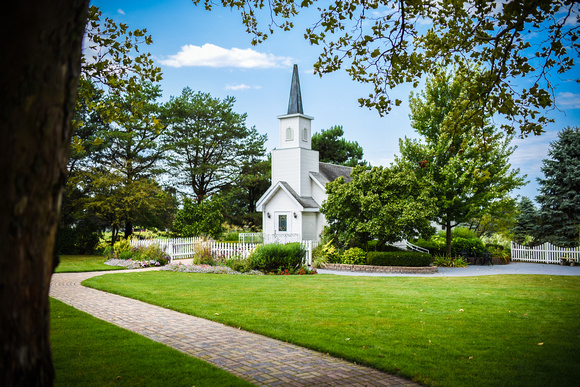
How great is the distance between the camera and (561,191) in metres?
26.7

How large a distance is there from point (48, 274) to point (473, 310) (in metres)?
8.66

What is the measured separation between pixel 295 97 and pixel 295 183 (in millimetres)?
6311

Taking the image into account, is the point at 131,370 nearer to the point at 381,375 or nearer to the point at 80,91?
the point at 381,375

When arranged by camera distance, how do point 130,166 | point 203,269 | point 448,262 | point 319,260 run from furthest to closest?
point 130,166 < point 448,262 < point 319,260 < point 203,269

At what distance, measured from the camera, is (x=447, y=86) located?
2447 centimetres

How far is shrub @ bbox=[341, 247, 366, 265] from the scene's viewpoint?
20.7 metres

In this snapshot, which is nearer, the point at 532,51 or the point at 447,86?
the point at 532,51

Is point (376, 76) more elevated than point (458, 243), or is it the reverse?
point (376, 76)

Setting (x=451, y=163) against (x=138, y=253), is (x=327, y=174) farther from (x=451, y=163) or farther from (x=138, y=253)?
(x=138, y=253)

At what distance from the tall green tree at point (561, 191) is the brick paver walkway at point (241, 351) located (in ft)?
79.6

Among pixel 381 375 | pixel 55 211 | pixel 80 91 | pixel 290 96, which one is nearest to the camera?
pixel 55 211

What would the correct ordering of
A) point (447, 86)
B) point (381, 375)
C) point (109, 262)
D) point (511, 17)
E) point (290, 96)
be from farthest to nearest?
1. point (290, 96)
2. point (447, 86)
3. point (109, 262)
4. point (511, 17)
5. point (381, 375)

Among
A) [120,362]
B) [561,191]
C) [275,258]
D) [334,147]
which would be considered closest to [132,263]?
[275,258]

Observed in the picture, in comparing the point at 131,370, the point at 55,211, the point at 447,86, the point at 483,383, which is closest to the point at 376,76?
the point at 483,383
